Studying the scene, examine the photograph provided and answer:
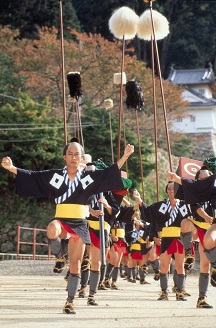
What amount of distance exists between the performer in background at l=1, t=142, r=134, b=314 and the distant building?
38.8 m

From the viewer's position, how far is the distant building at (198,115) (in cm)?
4853

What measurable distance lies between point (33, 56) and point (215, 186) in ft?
85.0

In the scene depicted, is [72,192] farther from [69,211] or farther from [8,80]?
[8,80]

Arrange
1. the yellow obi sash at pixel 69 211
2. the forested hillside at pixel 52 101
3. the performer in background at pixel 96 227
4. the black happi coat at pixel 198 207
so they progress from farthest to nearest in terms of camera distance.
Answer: the forested hillside at pixel 52 101
the performer in background at pixel 96 227
the black happi coat at pixel 198 207
the yellow obi sash at pixel 69 211

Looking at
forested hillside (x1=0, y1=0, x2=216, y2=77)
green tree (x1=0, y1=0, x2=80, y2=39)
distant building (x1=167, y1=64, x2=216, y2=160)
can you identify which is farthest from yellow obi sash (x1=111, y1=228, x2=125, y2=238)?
distant building (x1=167, y1=64, x2=216, y2=160)

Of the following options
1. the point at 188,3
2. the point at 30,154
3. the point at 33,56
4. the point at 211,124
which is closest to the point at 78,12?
the point at 188,3

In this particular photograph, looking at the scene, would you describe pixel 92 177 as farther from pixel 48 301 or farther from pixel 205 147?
pixel 205 147

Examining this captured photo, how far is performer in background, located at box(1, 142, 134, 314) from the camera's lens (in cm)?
772

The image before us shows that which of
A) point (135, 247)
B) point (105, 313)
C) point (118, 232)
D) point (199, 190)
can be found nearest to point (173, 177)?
point (199, 190)

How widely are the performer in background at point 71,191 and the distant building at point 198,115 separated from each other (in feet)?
127

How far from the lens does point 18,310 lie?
7.81m

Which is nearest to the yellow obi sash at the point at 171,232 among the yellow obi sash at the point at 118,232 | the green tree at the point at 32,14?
the yellow obi sash at the point at 118,232

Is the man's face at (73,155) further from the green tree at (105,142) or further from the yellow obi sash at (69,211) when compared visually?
the green tree at (105,142)

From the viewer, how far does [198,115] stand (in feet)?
164
